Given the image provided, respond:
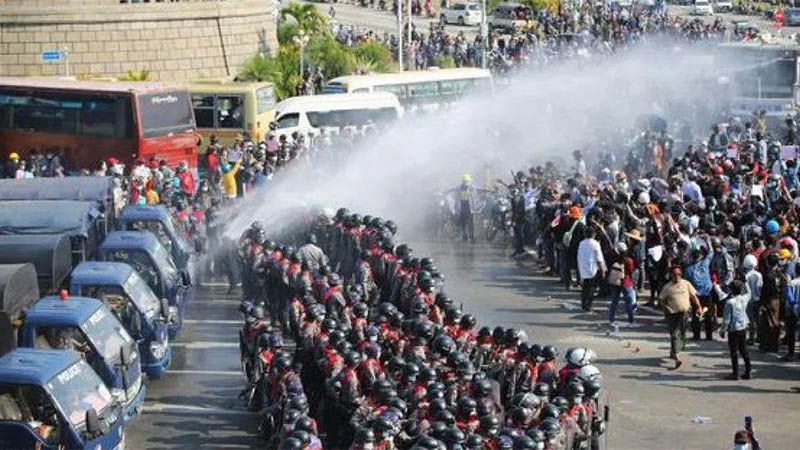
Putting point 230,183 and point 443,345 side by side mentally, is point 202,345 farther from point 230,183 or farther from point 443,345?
point 230,183

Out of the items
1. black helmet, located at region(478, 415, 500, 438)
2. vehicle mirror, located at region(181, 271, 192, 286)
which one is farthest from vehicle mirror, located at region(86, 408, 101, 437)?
vehicle mirror, located at region(181, 271, 192, 286)

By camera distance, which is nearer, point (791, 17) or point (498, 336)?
point (498, 336)

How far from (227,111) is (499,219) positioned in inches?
482

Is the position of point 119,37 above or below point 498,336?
above

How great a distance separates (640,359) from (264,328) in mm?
5754

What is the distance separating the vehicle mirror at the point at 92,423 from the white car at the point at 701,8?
6675 cm

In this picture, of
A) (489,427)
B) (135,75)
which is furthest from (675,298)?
(135,75)

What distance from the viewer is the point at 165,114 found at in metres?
41.0

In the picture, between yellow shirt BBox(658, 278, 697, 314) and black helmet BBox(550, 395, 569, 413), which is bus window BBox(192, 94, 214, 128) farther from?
black helmet BBox(550, 395, 569, 413)

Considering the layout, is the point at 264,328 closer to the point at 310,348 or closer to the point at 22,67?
the point at 310,348

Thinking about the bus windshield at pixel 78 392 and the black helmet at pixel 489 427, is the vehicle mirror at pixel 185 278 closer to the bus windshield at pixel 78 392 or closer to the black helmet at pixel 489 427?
the bus windshield at pixel 78 392

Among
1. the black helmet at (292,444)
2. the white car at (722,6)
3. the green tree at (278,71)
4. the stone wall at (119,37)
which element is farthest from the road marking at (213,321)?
the white car at (722,6)

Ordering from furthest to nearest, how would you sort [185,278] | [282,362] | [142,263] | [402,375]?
[185,278] < [142,263] < [282,362] < [402,375]

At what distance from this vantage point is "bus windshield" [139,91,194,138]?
40.6 metres
